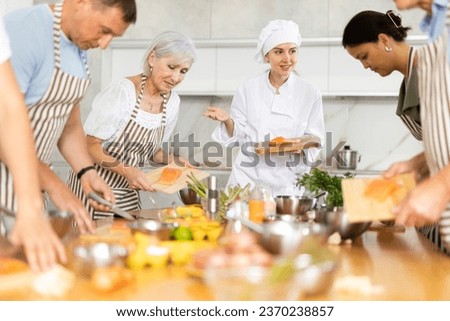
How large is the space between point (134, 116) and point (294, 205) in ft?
2.74

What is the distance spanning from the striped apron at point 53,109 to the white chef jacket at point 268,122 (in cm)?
131

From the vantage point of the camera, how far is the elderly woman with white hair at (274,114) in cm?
293

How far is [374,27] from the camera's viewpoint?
196cm

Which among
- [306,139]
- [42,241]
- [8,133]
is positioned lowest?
[306,139]

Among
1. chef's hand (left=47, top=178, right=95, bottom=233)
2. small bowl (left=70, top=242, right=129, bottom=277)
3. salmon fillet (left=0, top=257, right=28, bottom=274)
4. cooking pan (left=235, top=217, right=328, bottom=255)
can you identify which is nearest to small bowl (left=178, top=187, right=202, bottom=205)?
chef's hand (left=47, top=178, right=95, bottom=233)

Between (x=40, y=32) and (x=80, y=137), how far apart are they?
0.41 meters

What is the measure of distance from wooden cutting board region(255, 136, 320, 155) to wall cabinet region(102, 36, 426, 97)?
3.29ft

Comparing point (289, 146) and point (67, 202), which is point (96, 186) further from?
point (289, 146)

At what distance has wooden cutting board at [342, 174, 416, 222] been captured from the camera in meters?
1.24

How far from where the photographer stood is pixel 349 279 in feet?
3.78

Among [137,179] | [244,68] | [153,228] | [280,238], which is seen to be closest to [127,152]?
[137,179]

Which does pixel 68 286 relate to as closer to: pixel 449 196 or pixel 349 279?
pixel 349 279
